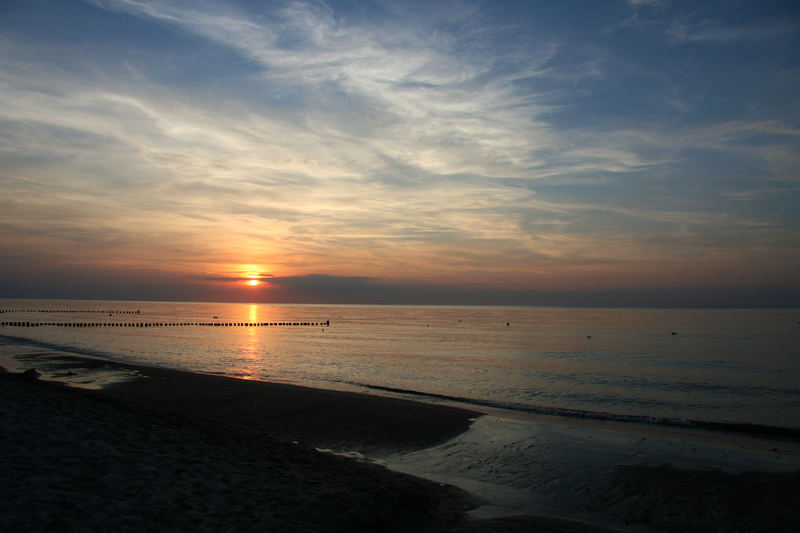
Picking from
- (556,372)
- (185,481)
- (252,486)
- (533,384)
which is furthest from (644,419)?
(185,481)

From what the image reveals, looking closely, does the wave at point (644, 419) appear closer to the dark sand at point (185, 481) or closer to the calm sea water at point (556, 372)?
the calm sea water at point (556, 372)

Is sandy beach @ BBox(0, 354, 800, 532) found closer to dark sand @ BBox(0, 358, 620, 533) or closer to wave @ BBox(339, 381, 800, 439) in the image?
dark sand @ BBox(0, 358, 620, 533)

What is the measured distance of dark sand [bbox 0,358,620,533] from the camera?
7309 millimetres

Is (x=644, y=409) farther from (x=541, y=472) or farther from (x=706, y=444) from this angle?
(x=541, y=472)

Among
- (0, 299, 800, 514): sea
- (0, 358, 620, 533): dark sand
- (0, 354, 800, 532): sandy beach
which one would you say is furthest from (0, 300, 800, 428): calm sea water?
(0, 358, 620, 533): dark sand

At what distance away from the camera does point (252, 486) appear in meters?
9.25

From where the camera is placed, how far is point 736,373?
35.3 meters

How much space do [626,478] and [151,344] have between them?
2246 inches

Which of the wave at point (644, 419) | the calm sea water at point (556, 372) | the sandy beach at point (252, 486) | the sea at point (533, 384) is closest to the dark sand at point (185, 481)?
the sandy beach at point (252, 486)

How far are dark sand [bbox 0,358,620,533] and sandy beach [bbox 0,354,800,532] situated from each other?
30 mm

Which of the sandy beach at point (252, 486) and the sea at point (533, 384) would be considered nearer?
the sandy beach at point (252, 486)

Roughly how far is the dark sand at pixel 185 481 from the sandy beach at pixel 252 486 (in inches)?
1.2

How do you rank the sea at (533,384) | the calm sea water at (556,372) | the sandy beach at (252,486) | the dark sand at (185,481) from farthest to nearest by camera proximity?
the calm sea water at (556,372) < the sea at (533,384) < the sandy beach at (252,486) < the dark sand at (185,481)

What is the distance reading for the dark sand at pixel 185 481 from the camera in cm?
731
